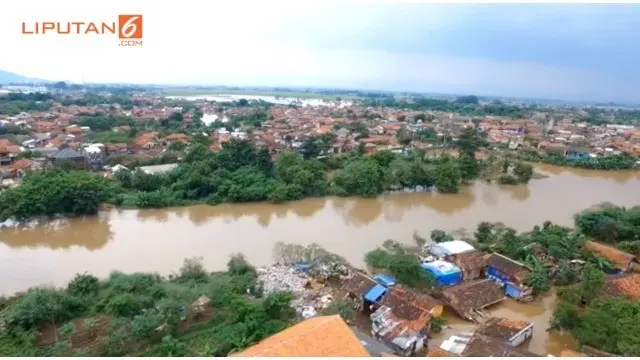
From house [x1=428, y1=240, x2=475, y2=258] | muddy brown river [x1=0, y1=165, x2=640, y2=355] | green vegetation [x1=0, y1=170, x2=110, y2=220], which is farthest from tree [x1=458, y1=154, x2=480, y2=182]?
green vegetation [x1=0, y1=170, x2=110, y2=220]

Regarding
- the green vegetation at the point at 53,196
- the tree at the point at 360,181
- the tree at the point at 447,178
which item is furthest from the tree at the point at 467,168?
the green vegetation at the point at 53,196

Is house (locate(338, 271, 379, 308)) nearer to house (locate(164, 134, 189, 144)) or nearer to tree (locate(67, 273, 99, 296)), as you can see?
tree (locate(67, 273, 99, 296))

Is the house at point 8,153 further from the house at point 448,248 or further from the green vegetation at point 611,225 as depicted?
the green vegetation at point 611,225

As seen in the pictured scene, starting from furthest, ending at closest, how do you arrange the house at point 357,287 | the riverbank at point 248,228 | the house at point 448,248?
the riverbank at point 248,228 → the house at point 448,248 → the house at point 357,287

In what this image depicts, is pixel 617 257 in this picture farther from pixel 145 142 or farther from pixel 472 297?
pixel 145 142

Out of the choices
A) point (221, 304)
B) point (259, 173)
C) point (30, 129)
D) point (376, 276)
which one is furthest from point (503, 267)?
point (30, 129)

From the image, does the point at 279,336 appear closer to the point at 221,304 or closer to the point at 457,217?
the point at 221,304
